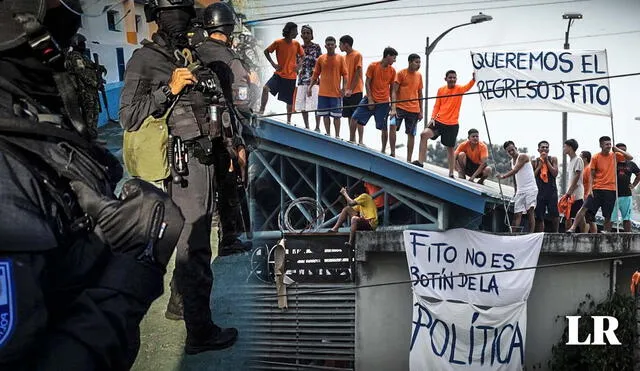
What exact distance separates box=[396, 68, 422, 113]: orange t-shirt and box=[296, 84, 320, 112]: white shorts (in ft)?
2.97

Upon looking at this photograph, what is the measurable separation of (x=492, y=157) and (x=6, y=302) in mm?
7550

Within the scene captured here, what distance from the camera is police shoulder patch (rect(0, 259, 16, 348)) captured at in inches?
64.2

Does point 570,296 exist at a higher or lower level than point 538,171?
lower

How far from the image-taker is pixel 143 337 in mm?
3168

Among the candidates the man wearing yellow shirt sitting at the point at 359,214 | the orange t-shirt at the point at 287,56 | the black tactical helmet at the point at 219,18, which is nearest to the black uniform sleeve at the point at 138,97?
the black tactical helmet at the point at 219,18

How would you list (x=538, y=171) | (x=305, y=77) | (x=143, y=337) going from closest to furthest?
(x=143, y=337) → (x=305, y=77) → (x=538, y=171)

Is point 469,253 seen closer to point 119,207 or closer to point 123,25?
point 123,25

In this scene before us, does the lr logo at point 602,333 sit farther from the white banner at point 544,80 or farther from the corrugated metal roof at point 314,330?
the corrugated metal roof at point 314,330

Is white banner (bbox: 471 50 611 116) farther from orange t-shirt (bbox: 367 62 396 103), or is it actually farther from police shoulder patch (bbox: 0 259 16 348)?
police shoulder patch (bbox: 0 259 16 348)

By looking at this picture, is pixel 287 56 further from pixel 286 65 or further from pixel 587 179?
pixel 587 179

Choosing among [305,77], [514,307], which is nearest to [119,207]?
[305,77]

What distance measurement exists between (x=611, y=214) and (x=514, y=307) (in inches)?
55.7

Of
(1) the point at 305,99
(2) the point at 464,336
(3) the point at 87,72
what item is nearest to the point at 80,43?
(3) the point at 87,72

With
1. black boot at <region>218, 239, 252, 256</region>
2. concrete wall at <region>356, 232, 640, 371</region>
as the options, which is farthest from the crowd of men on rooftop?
black boot at <region>218, 239, 252, 256</region>
